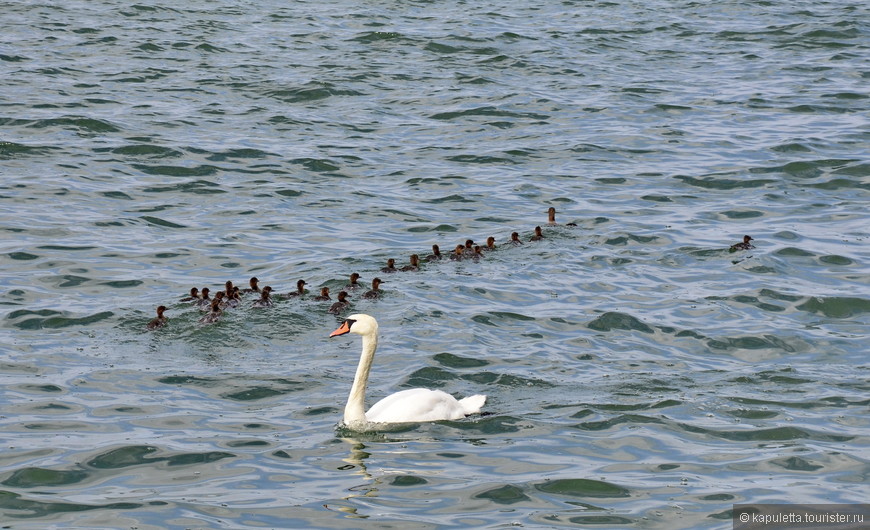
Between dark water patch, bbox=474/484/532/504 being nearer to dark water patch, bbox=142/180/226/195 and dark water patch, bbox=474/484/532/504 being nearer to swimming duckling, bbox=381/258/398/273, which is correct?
swimming duckling, bbox=381/258/398/273

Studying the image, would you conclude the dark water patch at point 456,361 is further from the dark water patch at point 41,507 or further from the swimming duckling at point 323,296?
the dark water patch at point 41,507

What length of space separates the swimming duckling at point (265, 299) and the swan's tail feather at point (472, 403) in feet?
13.9

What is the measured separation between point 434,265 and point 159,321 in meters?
4.51

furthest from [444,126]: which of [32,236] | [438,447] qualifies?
[438,447]

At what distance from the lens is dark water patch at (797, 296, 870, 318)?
16078 mm

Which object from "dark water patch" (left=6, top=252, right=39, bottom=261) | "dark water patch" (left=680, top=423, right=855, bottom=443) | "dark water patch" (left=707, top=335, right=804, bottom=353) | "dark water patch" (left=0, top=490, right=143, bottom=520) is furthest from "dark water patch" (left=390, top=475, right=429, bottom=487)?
"dark water patch" (left=6, top=252, right=39, bottom=261)

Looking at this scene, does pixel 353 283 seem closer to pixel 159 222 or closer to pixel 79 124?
pixel 159 222

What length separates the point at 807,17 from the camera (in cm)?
3675

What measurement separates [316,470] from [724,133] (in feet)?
56.5

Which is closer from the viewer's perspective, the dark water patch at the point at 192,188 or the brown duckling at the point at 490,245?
the brown duckling at the point at 490,245

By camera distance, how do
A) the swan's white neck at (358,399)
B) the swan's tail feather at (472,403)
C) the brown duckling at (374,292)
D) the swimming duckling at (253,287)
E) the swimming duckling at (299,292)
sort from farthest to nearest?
the swimming duckling at (253,287), the brown duckling at (374,292), the swimming duckling at (299,292), the swan's tail feather at (472,403), the swan's white neck at (358,399)

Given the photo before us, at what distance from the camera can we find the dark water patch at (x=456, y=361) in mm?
14219

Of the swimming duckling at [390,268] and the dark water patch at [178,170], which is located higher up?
the dark water patch at [178,170]

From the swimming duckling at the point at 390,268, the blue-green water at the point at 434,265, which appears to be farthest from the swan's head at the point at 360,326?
the swimming duckling at the point at 390,268
